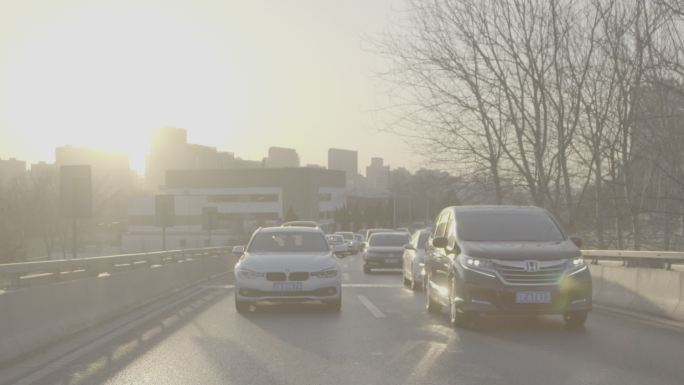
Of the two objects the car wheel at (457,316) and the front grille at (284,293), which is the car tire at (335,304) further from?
the car wheel at (457,316)

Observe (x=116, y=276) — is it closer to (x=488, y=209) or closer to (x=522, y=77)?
(x=488, y=209)

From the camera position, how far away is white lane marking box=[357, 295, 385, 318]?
14191 mm

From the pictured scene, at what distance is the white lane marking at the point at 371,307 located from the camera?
14.2 m

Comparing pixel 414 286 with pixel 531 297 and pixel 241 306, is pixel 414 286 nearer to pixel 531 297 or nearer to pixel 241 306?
pixel 241 306

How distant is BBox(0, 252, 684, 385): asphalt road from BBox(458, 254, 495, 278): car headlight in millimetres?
836

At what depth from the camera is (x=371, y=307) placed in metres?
15.8

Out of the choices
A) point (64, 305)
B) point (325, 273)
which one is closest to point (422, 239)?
point (325, 273)

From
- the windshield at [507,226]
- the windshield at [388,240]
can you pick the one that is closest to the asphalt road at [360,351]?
the windshield at [507,226]

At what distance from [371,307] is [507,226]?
385cm

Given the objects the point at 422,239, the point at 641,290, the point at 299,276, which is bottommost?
the point at 641,290

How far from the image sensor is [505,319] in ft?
44.6

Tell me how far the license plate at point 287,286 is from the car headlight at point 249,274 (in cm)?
31

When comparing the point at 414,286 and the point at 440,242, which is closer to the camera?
the point at 440,242

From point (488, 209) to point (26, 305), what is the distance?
23.3 feet
